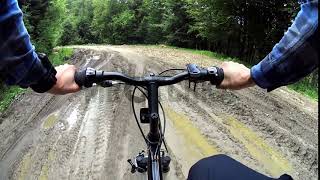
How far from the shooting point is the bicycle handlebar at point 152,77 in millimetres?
2285

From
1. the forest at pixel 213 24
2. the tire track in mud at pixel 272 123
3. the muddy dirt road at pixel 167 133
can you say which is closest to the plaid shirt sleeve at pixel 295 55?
the forest at pixel 213 24

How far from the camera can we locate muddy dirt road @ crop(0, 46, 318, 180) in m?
6.14

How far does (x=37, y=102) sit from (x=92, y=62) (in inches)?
272

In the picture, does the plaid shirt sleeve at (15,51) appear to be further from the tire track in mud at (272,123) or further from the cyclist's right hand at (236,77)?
the tire track in mud at (272,123)

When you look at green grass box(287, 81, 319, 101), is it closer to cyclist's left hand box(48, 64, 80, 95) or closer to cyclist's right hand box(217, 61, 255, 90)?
cyclist's right hand box(217, 61, 255, 90)

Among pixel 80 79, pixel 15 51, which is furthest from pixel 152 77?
pixel 15 51

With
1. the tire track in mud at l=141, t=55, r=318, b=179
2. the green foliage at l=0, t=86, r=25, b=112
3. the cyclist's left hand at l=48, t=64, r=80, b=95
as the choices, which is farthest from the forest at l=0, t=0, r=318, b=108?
the tire track in mud at l=141, t=55, r=318, b=179

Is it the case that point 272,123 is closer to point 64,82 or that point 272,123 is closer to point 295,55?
point 64,82

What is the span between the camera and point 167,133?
7309 mm

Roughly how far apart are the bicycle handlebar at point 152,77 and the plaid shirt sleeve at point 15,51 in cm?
31

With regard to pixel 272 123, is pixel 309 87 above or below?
below

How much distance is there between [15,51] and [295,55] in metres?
1.10

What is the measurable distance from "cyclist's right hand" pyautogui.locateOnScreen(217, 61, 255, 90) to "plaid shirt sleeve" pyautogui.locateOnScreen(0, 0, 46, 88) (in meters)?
0.93

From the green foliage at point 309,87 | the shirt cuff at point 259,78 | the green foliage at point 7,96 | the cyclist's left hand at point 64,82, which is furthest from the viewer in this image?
the green foliage at point 309,87
